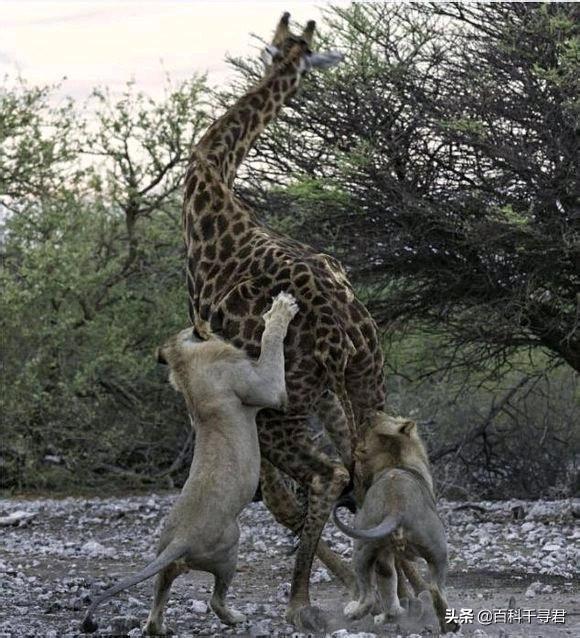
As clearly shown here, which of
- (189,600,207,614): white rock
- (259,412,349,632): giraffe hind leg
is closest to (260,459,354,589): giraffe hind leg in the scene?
(259,412,349,632): giraffe hind leg

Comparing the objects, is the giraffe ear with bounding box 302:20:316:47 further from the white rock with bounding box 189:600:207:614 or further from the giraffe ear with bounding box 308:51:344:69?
the white rock with bounding box 189:600:207:614

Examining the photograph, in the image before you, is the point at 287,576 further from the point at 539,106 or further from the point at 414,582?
the point at 539,106

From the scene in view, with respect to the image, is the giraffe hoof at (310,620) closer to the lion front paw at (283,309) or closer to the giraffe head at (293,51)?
the lion front paw at (283,309)

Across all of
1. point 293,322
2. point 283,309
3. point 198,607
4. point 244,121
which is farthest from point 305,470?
point 244,121

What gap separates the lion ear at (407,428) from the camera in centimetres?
620

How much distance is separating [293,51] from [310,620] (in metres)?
3.08

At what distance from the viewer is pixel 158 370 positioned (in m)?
15.7

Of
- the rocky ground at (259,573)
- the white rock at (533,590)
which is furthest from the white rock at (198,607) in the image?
the white rock at (533,590)

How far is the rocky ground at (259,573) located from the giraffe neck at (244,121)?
2.34 meters

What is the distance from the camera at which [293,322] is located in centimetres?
628

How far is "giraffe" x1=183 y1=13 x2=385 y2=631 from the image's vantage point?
20.6 ft

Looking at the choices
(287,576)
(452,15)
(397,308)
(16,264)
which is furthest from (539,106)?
(16,264)

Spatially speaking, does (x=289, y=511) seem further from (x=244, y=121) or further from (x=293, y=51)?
(x=293, y=51)

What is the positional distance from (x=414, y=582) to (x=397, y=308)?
6296mm
